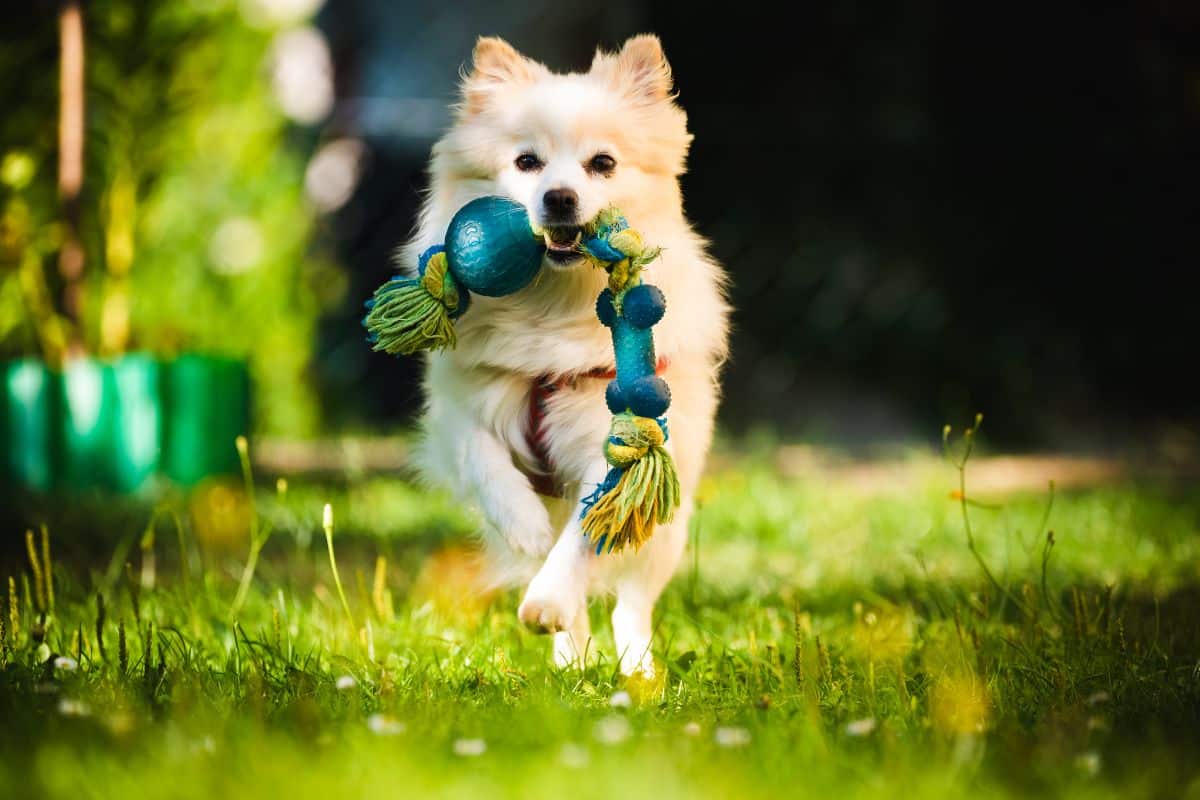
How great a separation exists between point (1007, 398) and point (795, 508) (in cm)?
248

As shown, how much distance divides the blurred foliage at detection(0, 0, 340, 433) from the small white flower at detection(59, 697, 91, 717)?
2716mm

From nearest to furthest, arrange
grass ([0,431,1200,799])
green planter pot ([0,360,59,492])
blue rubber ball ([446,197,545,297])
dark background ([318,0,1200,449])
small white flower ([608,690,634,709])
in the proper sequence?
grass ([0,431,1200,799]) < small white flower ([608,690,634,709]) < blue rubber ball ([446,197,545,297]) < green planter pot ([0,360,59,492]) < dark background ([318,0,1200,449])

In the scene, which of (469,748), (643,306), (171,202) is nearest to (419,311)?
(643,306)

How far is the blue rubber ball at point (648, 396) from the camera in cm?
219

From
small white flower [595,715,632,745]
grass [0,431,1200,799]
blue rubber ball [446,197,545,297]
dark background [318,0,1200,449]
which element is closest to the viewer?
grass [0,431,1200,799]

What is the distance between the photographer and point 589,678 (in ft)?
7.19

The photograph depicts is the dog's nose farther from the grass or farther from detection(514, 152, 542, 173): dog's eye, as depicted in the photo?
→ the grass

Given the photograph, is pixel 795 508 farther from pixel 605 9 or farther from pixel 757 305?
pixel 605 9

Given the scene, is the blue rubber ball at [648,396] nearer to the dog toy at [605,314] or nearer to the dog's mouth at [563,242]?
the dog toy at [605,314]

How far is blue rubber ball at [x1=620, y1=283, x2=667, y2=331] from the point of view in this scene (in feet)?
7.23

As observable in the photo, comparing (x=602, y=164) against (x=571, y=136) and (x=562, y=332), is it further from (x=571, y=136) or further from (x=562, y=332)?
(x=562, y=332)

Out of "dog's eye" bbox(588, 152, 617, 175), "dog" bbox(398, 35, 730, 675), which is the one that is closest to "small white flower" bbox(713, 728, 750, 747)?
"dog" bbox(398, 35, 730, 675)

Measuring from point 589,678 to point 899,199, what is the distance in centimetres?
471

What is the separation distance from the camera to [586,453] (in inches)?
96.1
